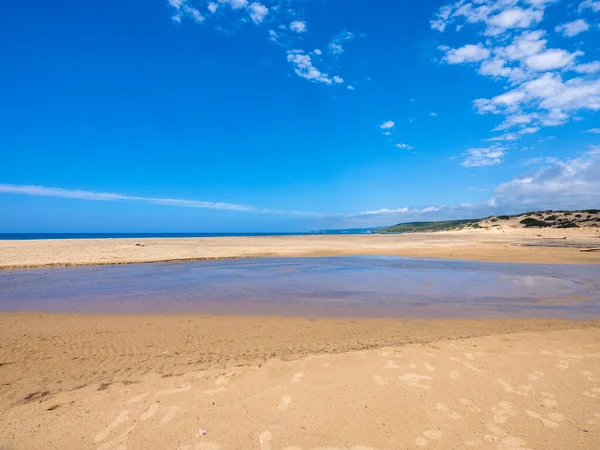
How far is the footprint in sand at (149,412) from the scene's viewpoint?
4188mm

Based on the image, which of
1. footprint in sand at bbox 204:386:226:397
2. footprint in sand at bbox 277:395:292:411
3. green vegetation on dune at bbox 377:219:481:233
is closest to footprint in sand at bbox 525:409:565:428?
footprint in sand at bbox 277:395:292:411

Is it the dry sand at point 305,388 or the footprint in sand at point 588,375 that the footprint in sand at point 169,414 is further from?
the footprint in sand at point 588,375

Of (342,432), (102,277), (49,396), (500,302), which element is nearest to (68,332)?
(49,396)

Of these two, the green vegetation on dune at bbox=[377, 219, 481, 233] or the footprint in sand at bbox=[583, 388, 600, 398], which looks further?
the green vegetation on dune at bbox=[377, 219, 481, 233]

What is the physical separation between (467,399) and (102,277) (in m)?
18.2

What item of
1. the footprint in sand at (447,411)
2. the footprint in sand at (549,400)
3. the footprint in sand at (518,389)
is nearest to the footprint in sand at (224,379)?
the footprint in sand at (447,411)

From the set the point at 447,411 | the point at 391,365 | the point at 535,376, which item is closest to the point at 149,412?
the point at 391,365

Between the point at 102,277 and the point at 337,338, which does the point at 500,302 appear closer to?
the point at 337,338

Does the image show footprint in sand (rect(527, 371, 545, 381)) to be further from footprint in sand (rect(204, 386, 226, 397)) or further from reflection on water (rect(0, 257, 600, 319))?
footprint in sand (rect(204, 386, 226, 397))

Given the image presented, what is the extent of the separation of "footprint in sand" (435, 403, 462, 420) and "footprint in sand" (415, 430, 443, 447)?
1.28 ft

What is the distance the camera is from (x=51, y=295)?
1277 cm

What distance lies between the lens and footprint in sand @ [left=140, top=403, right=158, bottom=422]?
419 centimetres

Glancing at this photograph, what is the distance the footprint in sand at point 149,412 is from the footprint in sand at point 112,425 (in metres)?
0.21

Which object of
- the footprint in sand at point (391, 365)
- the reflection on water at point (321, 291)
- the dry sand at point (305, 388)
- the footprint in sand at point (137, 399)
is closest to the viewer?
the dry sand at point (305, 388)
